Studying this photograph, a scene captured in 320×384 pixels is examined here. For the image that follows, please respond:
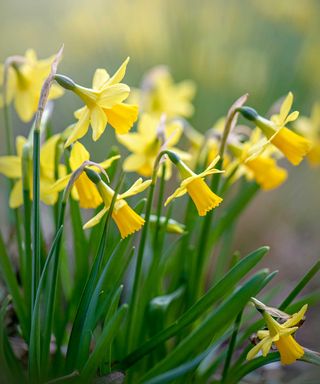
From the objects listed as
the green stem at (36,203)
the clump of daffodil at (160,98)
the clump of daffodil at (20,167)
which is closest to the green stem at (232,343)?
the green stem at (36,203)

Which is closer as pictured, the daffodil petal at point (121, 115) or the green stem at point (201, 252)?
the daffodil petal at point (121, 115)

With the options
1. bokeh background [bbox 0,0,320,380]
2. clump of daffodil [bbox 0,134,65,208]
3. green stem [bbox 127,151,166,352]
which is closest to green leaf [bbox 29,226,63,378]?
green stem [bbox 127,151,166,352]

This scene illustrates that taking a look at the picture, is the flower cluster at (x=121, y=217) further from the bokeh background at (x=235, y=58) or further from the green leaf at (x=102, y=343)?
the bokeh background at (x=235, y=58)

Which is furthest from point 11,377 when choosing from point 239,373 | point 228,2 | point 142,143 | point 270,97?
point 228,2

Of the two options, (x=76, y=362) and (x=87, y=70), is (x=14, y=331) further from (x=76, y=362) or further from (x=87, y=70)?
(x=87, y=70)

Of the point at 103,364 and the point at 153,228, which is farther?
the point at 153,228

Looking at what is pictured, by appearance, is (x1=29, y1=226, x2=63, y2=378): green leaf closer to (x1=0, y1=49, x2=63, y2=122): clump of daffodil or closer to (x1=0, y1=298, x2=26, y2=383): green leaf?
(x1=0, y1=298, x2=26, y2=383): green leaf
